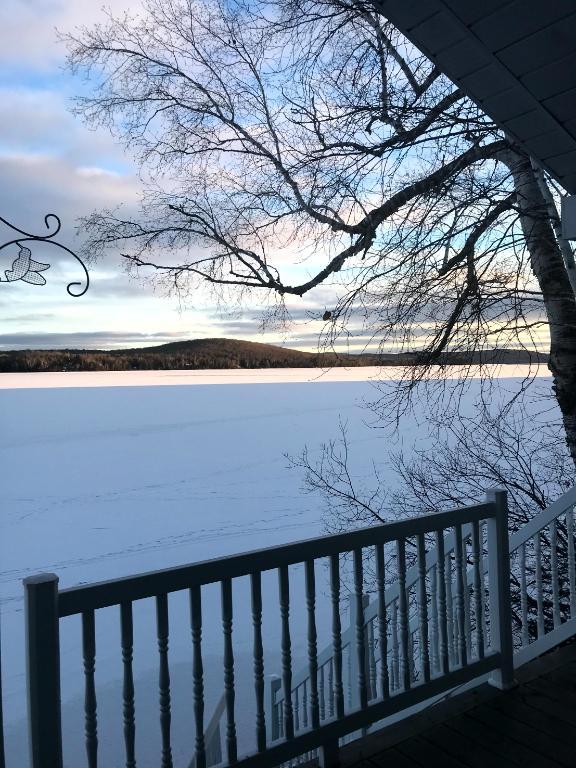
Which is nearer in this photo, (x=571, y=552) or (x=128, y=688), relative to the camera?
(x=128, y=688)

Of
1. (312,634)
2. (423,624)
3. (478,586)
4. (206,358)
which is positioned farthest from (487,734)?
Result: (206,358)

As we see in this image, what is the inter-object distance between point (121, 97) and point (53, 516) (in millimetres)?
14310

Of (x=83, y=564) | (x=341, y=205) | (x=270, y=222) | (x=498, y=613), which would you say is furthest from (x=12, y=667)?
(x=498, y=613)

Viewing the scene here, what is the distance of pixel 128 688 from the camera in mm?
1646

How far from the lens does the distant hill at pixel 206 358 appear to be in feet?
9.80

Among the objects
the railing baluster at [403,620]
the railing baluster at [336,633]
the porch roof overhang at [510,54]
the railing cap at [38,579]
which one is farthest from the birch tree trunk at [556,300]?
the railing cap at [38,579]

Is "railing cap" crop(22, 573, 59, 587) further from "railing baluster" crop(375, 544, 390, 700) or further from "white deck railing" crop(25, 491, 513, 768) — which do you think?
"railing baluster" crop(375, 544, 390, 700)

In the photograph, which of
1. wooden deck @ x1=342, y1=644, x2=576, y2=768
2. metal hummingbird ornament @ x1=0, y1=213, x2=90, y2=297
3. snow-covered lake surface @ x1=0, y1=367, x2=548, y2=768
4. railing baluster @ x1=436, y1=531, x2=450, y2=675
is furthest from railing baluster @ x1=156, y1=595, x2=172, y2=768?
metal hummingbird ornament @ x1=0, y1=213, x2=90, y2=297

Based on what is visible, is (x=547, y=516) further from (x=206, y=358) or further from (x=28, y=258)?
(x=206, y=358)

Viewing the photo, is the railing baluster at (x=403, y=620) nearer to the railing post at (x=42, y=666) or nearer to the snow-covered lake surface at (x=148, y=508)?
the railing post at (x=42, y=666)

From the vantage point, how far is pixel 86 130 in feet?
21.3

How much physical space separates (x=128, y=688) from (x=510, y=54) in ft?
7.29

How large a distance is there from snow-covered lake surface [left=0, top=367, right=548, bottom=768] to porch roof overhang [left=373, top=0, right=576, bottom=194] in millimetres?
1928

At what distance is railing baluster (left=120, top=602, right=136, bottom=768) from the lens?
1.64 metres
